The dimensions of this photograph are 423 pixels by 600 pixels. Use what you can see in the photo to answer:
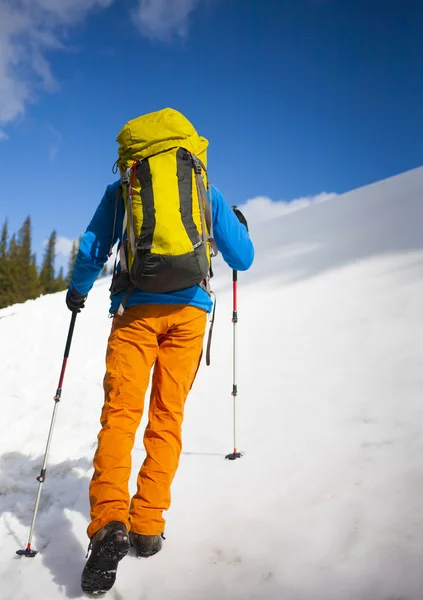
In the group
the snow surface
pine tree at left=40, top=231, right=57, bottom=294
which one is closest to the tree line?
pine tree at left=40, top=231, right=57, bottom=294

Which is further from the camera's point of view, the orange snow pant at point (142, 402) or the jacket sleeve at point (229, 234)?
the jacket sleeve at point (229, 234)

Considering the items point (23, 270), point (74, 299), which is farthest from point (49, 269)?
point (74, 299)

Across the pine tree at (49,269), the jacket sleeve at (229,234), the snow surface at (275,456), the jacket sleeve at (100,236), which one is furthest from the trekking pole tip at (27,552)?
the pine tree at (49,269)

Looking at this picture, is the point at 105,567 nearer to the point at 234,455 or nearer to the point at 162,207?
Result: the point at 234,455

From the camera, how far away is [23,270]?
60.0m

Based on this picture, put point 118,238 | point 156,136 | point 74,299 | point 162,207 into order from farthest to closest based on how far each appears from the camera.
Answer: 1. point 74,299
2. point 118,238
3. point 156,136
4. point 162,207

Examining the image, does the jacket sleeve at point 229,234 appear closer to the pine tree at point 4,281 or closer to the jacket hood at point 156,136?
the jacket hood at point 156,136

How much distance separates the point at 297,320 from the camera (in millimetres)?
7309

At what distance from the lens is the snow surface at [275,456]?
257 cm

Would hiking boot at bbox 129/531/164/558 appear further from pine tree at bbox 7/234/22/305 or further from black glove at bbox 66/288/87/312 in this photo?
pine tree at bbox 7/234/22/305

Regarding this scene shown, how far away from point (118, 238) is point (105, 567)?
6.84 ft

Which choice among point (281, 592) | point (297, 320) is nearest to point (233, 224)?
point (281, 592)

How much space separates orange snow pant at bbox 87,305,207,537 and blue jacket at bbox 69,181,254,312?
94 mm

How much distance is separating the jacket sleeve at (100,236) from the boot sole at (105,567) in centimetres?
179
